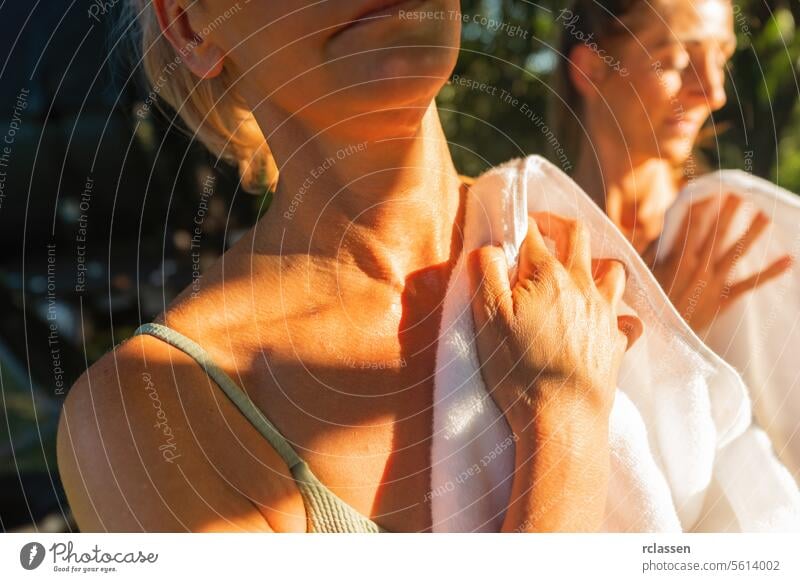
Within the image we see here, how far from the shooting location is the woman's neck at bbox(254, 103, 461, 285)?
0.53 meters

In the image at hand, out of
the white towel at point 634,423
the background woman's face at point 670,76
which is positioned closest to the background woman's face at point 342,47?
the white towel at point 634,423

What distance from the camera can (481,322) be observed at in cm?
54

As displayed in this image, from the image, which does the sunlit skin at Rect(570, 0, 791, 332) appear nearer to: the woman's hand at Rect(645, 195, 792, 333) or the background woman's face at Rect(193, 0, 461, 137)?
the woman's hand at Rect(645, 195, 792, 333)

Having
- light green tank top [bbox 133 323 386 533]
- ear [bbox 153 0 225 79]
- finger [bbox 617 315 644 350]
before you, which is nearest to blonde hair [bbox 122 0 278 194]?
ear [bbox 153 0 225 79]

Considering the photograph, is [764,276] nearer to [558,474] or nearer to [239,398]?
[558,474]

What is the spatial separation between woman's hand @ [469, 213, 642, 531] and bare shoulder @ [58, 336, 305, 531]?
0.44 ft

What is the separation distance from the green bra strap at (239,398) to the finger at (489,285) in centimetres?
13

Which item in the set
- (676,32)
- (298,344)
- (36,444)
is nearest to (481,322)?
(298,344)

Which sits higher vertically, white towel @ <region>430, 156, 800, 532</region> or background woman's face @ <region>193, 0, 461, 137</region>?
background woman's face @ <region>193, 0, 461, 137</region>


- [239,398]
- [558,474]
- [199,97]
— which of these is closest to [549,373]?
[558,474]

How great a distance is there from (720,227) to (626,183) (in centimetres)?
9

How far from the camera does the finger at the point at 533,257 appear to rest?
1.82ft

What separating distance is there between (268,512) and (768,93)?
0.52 m
